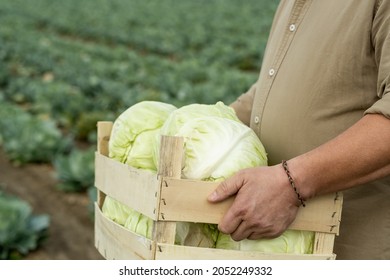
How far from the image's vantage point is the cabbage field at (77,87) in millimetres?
5738

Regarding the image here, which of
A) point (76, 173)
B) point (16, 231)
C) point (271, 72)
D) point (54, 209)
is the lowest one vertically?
point (54, 209)

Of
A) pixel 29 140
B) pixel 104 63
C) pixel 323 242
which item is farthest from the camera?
pixel 104 63

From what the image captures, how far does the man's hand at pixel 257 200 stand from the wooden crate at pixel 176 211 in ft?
0.12

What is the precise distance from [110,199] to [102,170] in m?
0.11

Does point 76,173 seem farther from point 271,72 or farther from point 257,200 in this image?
point 257,200

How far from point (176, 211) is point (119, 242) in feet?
1.02

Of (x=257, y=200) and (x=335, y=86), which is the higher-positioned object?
(x=335, y=86)

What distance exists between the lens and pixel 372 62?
6.59 ft

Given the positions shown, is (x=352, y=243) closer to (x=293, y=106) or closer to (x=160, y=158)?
(x=293, y=106)

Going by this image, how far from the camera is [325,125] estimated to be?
208 cm

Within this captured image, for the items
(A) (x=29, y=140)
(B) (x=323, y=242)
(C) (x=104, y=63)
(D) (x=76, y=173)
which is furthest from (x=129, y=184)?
(C) (x=104, y=63)

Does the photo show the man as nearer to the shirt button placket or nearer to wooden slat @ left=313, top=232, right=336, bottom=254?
the shirt button placket

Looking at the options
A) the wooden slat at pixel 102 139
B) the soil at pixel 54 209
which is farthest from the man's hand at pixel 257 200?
the soil at pixel 54 209
